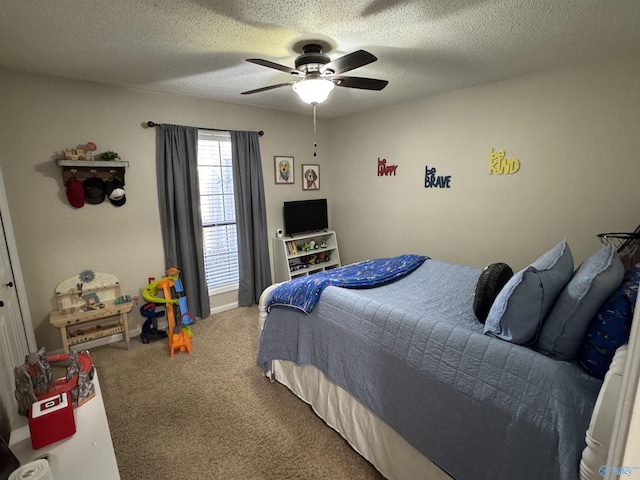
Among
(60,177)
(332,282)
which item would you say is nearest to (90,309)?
(60,177)

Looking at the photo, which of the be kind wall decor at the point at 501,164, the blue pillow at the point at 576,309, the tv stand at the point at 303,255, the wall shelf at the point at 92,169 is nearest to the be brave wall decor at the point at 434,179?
the be kind wall decor at the point at 501,164

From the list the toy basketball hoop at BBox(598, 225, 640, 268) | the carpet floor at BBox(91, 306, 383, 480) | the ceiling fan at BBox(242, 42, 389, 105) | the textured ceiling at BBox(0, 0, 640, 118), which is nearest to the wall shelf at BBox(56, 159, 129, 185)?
the textured ceiling at BBox(0, 0, 640, 118)

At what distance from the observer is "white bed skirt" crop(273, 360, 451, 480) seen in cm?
153

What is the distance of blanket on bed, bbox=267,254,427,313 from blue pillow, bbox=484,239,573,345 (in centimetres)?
96

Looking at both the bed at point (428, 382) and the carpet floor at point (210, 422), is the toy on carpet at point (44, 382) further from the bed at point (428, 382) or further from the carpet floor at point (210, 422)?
the bed at point (428, 382)

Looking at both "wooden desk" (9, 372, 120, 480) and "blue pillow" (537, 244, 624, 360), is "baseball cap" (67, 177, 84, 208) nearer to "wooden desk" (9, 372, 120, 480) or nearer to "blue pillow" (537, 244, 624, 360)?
"wooden desk" (9, 372, 120, 480)

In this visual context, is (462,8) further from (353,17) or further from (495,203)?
(495,203)

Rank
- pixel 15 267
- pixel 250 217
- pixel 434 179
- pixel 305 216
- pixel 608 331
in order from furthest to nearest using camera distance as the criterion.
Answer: pixel 305 216 → pixel 250 217 → pixel 434 179 → pixel 15 267 → pixel 608 331

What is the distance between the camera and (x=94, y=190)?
2.86 m

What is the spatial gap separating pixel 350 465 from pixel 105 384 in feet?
6.50

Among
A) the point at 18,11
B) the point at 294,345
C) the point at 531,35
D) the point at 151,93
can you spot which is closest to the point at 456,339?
the point at 294,345

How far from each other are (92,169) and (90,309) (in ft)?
4.21

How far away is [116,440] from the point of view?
1911 millimetres

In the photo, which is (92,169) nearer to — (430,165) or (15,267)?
(15,267)
